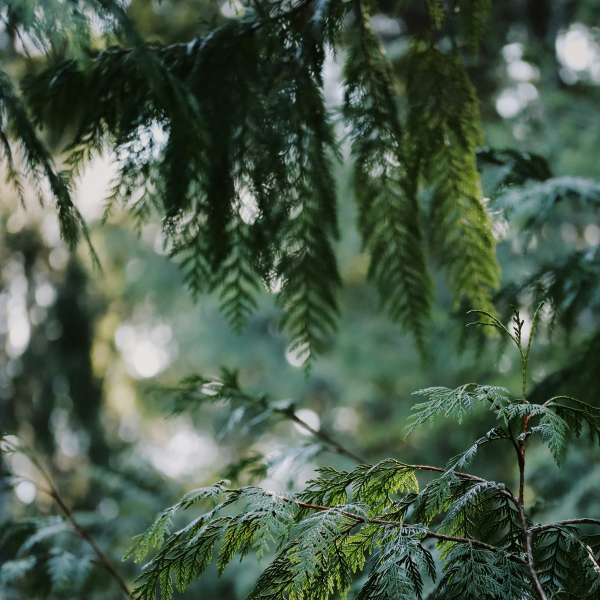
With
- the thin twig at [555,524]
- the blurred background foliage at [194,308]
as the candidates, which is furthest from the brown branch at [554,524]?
the blurred background foliage at [194,308]

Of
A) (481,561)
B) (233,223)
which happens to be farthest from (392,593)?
(233,223)

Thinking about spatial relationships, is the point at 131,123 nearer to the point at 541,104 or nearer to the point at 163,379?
the point at 541,104

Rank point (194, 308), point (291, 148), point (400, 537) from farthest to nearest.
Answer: point (194, 308) → point (291, 148) → point (400, 537)

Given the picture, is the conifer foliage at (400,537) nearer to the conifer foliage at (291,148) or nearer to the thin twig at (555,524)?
the thin twig at (555,524)

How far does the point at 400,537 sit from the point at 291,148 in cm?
76

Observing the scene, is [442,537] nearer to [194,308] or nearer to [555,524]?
[555,524]

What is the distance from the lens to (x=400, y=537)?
0.72 meters

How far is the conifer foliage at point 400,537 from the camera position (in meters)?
0.68

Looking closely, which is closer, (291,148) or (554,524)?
(554,524)

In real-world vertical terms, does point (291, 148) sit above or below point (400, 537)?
above

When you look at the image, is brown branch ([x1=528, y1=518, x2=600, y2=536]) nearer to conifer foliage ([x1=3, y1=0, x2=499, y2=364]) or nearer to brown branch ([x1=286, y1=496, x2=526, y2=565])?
brown branch ([x1=286, y1=496, x2=526, y2=565])

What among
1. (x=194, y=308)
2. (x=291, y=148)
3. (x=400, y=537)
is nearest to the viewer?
(x=400, y=537)

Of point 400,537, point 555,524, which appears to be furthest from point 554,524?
point 400,537

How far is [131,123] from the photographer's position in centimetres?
101
